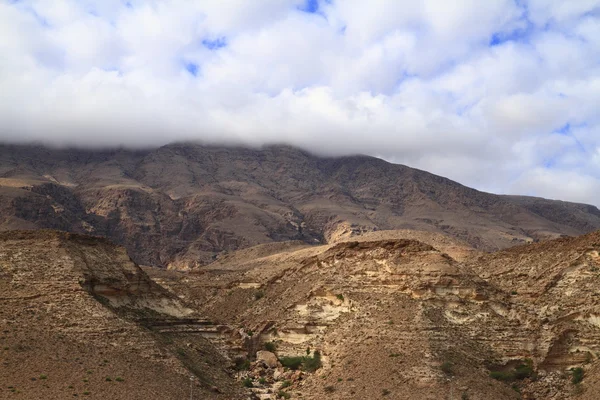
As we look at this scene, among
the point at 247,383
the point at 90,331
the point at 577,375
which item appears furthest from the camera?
the point at 247,383

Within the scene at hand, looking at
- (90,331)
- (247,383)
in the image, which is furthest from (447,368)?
(90,331)

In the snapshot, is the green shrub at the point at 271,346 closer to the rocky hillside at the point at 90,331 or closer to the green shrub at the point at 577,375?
the rocky hillside at the point at 90,331

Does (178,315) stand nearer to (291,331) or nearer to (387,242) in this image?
(291,331)

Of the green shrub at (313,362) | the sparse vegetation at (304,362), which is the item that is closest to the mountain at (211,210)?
the sparse vegetation at (304,362)

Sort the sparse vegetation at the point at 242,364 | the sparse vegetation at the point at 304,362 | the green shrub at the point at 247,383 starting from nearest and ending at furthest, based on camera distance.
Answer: the green shrub at the point at 247,383 → the sparse vegetation at the point at 304,362 → the sparse vegetation at the point at 242,364

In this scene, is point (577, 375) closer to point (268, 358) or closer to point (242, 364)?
point (268, 358)

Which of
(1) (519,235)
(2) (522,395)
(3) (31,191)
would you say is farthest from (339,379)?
(1) (519,235)
